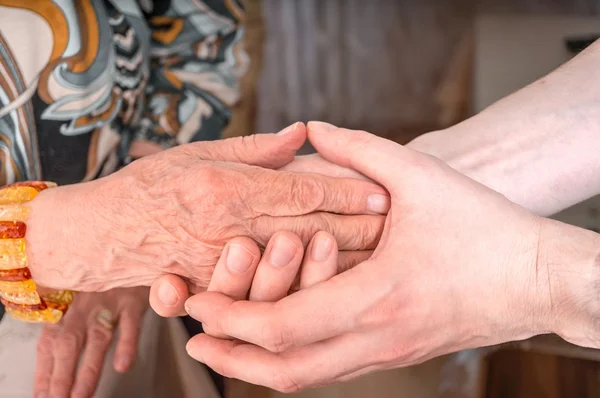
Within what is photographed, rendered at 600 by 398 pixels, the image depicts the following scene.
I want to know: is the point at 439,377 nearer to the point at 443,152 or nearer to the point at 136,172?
the point at 443,152

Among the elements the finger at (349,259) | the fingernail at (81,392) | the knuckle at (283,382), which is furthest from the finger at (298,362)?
the fingernail at (81,392)

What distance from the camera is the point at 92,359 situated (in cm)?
72

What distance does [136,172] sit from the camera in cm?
63

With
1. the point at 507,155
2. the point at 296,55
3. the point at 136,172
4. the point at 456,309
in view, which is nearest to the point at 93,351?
the point at 136,172

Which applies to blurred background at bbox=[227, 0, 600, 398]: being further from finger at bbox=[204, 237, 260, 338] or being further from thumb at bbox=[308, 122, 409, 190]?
finger at bbox=[204, 237, 260, 338]

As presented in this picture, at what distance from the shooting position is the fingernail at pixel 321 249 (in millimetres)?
577

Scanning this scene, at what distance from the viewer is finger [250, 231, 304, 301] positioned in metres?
0.56

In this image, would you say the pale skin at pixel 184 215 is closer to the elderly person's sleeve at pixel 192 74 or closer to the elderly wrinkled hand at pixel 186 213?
the elderly wrinkled hand at pixel 186 213

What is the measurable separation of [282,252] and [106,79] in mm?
383

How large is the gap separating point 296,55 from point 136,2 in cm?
115

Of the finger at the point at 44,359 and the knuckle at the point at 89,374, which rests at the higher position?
the finger at the point at 44,359

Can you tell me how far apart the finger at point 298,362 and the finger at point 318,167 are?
0.22m

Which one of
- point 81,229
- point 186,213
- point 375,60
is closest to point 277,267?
point 186,213

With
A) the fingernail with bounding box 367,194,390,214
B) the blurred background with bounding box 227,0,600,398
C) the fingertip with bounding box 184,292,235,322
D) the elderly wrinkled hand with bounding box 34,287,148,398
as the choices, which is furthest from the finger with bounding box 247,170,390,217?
the blurred background with bounding box 227,0,600,398
